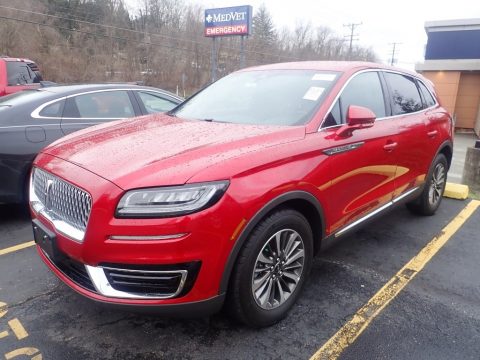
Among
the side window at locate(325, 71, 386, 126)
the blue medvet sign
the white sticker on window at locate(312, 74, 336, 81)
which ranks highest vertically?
the blue medvet sign

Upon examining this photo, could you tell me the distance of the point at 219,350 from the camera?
2.42 m

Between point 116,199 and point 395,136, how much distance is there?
8.52 feet

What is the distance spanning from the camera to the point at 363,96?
3379mm

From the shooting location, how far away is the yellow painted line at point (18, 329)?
253 cm

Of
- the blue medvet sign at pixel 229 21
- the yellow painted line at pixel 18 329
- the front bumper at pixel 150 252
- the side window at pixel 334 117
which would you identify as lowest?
the yellow painted line at pixel 18 329

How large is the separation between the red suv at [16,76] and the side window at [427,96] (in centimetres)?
805

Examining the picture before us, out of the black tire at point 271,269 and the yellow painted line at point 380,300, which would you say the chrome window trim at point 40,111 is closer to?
the black tire at point 271,269

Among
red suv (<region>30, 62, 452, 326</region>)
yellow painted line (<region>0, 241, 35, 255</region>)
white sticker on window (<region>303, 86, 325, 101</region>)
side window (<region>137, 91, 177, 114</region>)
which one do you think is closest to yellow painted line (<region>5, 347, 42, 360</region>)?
red suv (<region>30, 62, 452, 326</region>)

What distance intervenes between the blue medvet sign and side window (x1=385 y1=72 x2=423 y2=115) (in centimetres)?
2335

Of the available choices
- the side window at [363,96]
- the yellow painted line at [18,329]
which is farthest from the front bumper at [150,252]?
the side window at [363,96]

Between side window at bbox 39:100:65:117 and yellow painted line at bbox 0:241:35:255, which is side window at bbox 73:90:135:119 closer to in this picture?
side window at bbox 39:100:65:117

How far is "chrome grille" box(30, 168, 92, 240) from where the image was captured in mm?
2156

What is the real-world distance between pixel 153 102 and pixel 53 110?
1392 millimetres

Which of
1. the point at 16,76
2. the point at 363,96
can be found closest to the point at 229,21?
the point at 16,76
